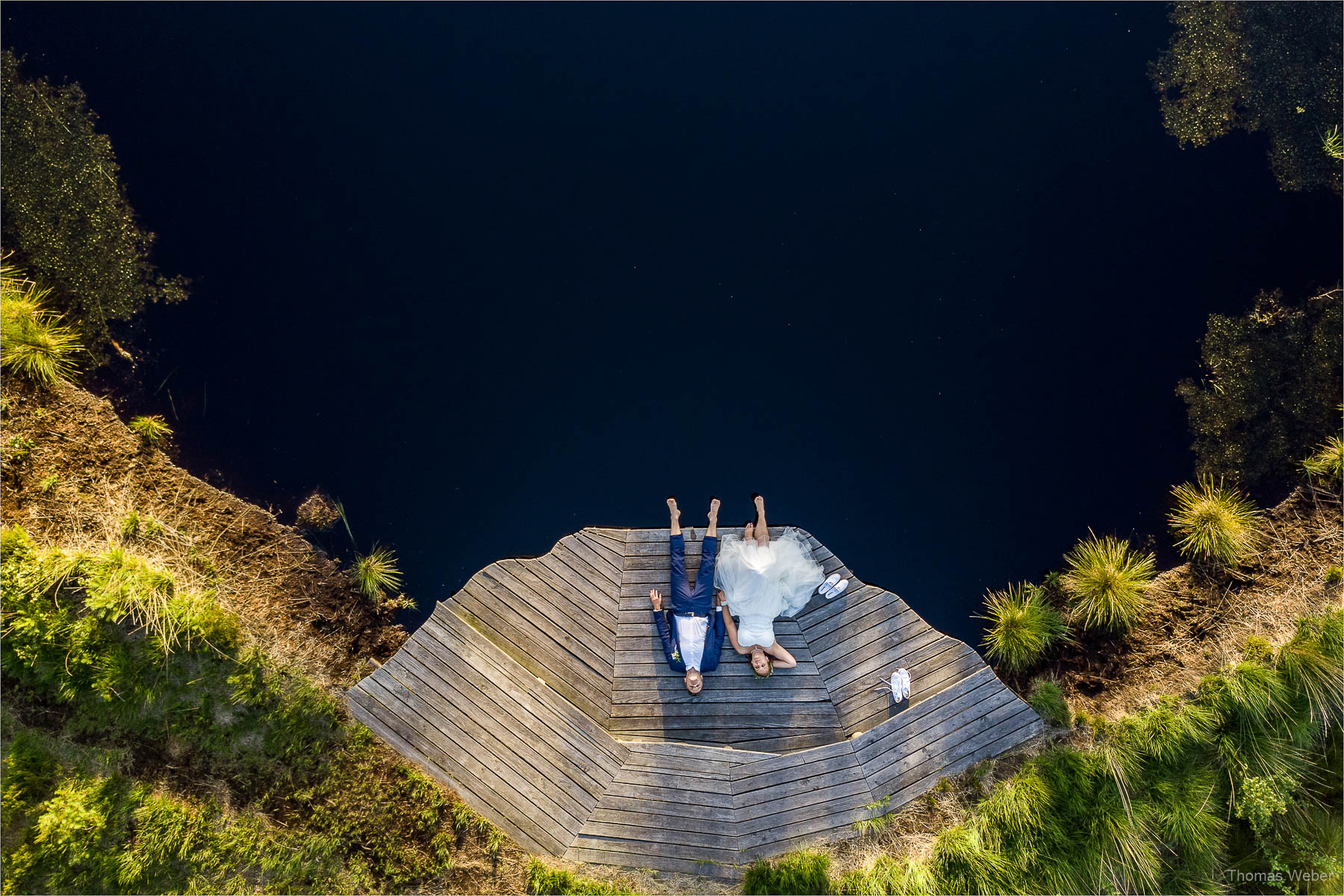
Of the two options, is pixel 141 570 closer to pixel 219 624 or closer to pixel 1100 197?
pixel 219 624

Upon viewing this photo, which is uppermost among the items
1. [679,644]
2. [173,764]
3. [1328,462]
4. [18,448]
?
[1328,462]

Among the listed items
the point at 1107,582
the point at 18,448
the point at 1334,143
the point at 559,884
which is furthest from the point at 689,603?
the point at 1334,143

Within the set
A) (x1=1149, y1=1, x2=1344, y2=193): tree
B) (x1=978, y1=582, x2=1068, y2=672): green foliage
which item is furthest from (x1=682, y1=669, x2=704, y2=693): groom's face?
(x1=1149, y1=1, x2=1344, y2=193): tree

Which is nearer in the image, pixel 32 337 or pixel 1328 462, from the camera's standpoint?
pixel 32 337

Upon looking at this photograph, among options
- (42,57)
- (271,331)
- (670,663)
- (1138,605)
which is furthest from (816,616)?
(42,57)

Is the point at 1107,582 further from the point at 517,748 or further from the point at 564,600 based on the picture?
the point at 517,748

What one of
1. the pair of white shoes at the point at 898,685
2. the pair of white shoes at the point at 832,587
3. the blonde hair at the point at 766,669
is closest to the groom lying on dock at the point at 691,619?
the blonde hair at the point at 766,669

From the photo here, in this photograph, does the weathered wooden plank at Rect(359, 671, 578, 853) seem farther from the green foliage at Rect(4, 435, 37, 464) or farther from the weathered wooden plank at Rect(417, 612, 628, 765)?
the green foliage at Rect(4, 435, 37, 464)

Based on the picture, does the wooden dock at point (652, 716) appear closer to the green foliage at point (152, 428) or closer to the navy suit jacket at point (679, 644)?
the navy suit jacket at point (679, 644)
